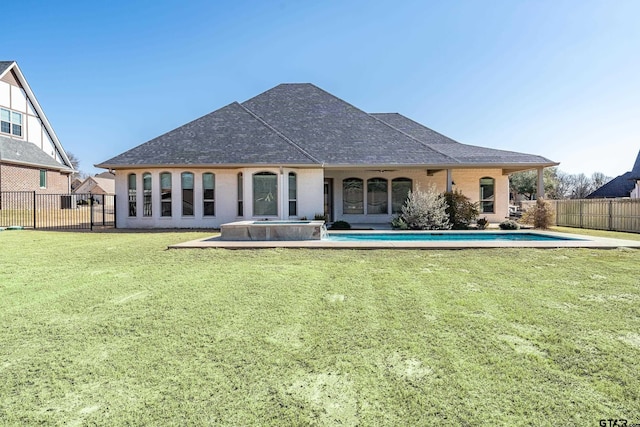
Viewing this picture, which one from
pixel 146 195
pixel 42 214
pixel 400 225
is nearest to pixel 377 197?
pixel 400 225

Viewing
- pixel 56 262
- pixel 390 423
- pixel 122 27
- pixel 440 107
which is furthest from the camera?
pixel 440 107

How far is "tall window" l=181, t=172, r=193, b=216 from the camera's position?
1598cm

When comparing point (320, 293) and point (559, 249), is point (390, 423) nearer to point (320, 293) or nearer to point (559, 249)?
point (320, 293)

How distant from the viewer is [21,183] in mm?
22797

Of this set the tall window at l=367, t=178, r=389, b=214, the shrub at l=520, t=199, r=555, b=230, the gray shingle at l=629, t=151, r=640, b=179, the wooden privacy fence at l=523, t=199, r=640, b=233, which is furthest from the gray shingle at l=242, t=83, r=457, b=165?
the gray shingle at l=629, t=151, r=640, b=179

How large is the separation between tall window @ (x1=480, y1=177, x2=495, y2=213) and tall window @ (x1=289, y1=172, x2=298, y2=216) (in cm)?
1165

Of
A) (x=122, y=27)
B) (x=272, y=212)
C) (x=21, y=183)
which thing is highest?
(x=122, y=27)

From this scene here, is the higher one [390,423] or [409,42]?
[409,42]

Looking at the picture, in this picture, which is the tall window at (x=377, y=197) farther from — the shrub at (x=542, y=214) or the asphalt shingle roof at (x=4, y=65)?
the asphalt shingle roof at (x=4, y=65)

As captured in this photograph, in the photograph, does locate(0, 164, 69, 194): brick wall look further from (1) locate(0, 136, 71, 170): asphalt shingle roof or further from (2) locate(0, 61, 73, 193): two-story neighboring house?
(1) locate(0, 136, 71, 170): asphalt shingle roof

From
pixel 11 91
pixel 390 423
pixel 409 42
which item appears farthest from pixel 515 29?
pixel 11 91

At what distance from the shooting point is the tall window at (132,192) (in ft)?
53.5

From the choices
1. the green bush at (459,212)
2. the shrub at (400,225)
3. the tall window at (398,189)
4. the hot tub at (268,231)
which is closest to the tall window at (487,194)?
the tall window at (398,189)

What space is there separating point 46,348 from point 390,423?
11.7ft
